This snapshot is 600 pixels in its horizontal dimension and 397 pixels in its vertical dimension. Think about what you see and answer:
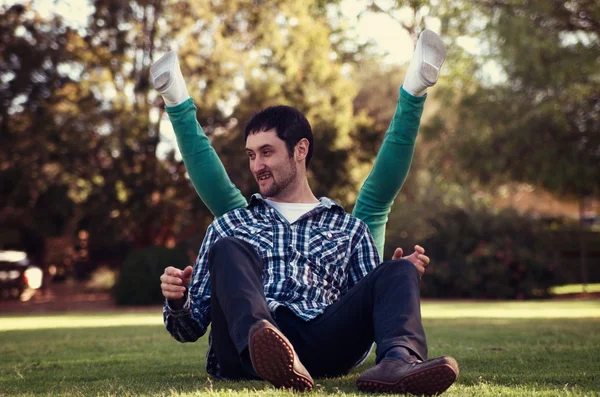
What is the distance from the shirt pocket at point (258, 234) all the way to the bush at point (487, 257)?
13.4 metres

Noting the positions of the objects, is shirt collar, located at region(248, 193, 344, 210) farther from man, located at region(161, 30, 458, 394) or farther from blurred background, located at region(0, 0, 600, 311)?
blurred background, located at region(0, 0, 600, 311)

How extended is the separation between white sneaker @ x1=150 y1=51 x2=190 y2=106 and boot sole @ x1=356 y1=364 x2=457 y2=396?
2431 millimetres

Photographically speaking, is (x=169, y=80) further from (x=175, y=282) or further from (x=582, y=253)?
(x=582, y=253)

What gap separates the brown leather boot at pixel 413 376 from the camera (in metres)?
2.67

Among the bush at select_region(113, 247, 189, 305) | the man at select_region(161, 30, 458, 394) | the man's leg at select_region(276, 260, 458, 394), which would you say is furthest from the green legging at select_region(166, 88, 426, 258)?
the bush at select_region(113, 247, 189, 305)

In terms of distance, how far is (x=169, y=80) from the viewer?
4.54 metres

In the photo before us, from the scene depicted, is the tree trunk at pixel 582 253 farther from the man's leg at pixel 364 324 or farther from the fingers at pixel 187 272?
the fingers at pixel 187 272

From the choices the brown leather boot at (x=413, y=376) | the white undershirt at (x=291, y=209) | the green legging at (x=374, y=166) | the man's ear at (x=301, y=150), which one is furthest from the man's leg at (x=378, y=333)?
the green legging at (x=374, y=166)

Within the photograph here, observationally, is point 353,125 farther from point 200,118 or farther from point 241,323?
point 241,323

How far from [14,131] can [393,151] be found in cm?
1380

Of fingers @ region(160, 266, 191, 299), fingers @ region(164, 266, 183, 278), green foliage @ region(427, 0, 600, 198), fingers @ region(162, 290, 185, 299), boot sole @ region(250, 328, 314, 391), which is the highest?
green foliage @ region(427, 0, 600, 198)

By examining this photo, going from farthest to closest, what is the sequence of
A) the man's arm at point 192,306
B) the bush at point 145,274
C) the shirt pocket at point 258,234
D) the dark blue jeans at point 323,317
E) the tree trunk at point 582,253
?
the tree trunk at point 582,253, the bush at point 145,274, the shirt pocket at point 258,234, the man's arm at point 192,306, the dark blue jeans at point 323,317

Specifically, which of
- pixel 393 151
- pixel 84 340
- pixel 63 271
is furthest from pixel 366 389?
pixel 63 271

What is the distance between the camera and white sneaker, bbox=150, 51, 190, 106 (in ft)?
14.8
